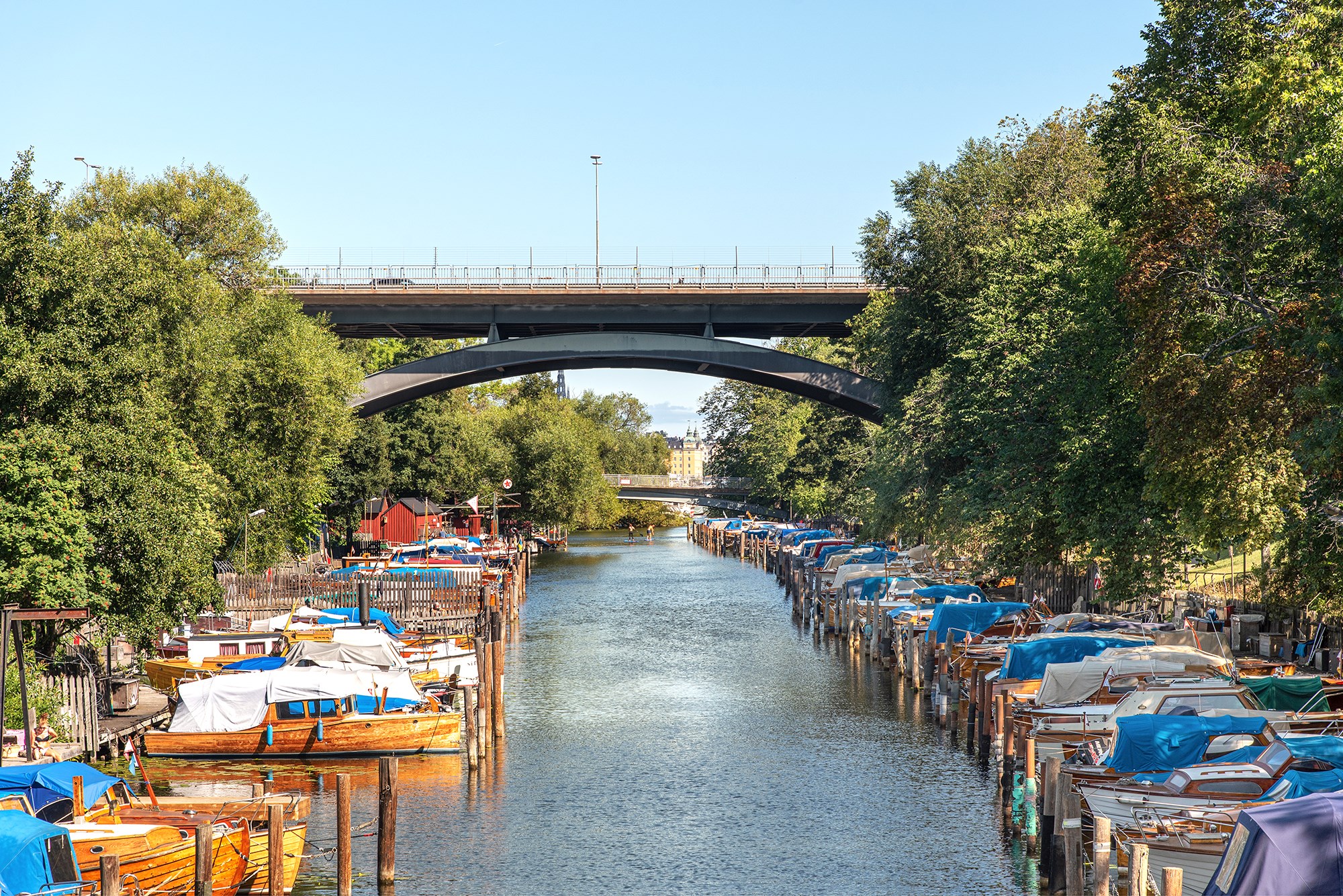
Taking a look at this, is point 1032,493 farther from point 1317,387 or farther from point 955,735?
point 1317,387

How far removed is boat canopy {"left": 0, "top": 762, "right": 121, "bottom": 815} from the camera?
56.0ft

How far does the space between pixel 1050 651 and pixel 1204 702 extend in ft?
17.9

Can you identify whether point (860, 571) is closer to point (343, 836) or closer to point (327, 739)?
point (327, 739)

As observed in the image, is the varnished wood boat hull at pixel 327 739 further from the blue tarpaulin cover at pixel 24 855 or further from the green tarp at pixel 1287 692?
the green tarp at pixel 1287 692

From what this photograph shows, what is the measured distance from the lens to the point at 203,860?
16500 mm

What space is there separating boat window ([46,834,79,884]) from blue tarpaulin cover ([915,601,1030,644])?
2495cm

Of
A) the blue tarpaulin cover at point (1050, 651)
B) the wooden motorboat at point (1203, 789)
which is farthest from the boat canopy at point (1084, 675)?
the wooden motorboat at point (1203, 789)

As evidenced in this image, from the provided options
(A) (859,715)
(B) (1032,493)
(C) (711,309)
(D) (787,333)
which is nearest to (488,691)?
(A) (859,715)

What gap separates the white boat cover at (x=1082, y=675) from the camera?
25.9m

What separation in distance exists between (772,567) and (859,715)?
169ft

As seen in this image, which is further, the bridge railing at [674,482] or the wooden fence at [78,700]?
the bridge railing at [674,482]

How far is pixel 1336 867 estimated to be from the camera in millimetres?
12688

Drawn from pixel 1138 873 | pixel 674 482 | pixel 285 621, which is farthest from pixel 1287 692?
pixel 674 482

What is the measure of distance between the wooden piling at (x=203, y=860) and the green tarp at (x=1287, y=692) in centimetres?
1886
